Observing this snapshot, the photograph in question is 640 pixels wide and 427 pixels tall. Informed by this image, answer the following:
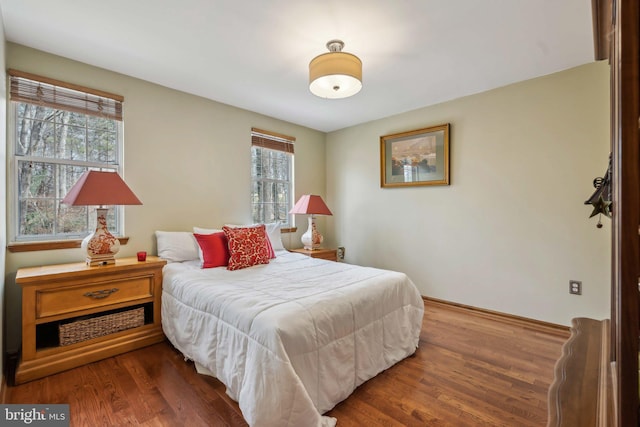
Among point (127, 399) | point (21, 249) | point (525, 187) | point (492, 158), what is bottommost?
point (127, 399)

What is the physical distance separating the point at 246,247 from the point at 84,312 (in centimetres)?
128

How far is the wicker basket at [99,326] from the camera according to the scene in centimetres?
213

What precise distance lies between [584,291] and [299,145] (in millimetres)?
3650

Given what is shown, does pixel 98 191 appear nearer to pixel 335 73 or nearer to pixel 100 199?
pixel 100 199

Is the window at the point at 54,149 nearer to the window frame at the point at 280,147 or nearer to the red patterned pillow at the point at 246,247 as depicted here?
the red patterned pillow at the point at 246,247

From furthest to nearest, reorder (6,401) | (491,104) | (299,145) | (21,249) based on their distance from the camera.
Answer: (299,145), (491,104), (21,249), (6,401)

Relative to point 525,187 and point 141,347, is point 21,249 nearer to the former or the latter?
point 141,347

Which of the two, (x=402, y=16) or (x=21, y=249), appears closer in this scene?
(x=402, y=16)

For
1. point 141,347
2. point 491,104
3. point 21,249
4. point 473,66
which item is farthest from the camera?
point 491,104

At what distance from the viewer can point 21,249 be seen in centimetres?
226

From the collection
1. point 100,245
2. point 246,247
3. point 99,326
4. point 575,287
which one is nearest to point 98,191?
point 100,245

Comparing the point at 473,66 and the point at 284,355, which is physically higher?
the point at 473,66

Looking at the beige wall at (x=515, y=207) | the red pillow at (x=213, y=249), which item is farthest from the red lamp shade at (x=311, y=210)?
the red pillow at (x=213, y=249)

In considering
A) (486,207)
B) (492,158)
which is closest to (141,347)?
(486,207)
